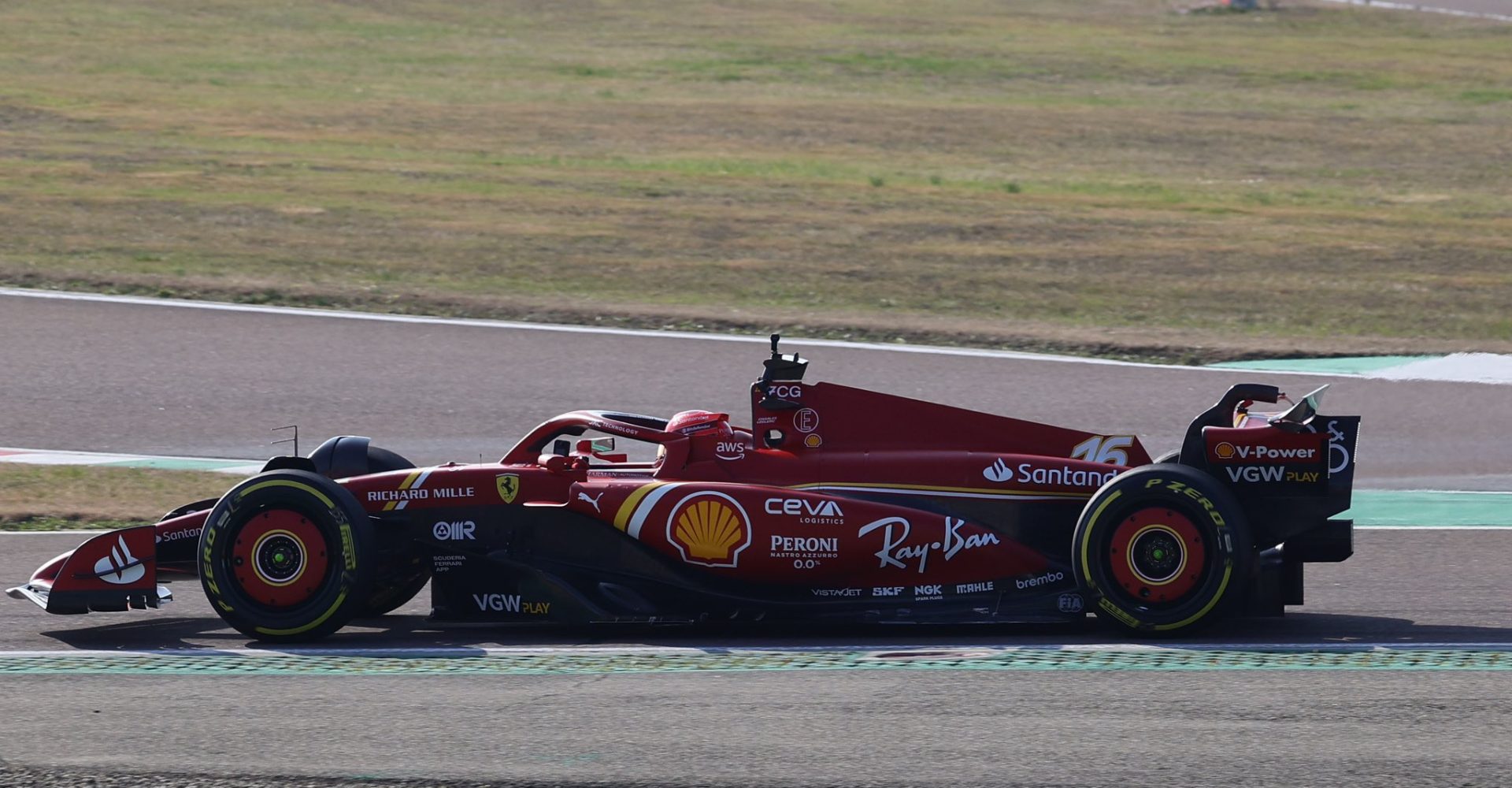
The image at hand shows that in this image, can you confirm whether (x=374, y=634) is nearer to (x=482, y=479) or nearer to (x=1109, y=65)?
(x=482, y=479)

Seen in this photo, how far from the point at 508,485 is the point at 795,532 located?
46.7 inches

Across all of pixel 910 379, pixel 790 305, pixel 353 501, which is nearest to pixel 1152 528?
pixel 353 501

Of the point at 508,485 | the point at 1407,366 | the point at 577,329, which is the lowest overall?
the point at 508,485

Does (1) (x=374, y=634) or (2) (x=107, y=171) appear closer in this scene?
(1) (x=374, y=634)

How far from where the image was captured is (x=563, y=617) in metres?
7.40

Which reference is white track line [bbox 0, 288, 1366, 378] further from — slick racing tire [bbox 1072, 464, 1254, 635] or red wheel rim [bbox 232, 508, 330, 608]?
red wheel rim [bbox 232, 508, 330, 608]

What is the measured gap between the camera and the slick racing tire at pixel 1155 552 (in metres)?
7.08

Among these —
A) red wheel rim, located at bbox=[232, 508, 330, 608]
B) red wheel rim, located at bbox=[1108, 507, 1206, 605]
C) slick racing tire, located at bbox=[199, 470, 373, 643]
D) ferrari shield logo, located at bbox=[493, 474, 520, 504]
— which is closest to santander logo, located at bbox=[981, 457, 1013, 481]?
red wheel rim, located at bbox=[1108, 507, 1206, 605]

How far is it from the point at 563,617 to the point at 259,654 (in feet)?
3.83

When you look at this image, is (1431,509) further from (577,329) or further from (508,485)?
(577,329)

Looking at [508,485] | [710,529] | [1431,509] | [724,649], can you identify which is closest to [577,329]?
[1431,509]

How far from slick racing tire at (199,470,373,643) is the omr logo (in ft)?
1.09

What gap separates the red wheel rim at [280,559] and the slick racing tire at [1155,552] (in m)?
2.95

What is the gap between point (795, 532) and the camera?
731cm
